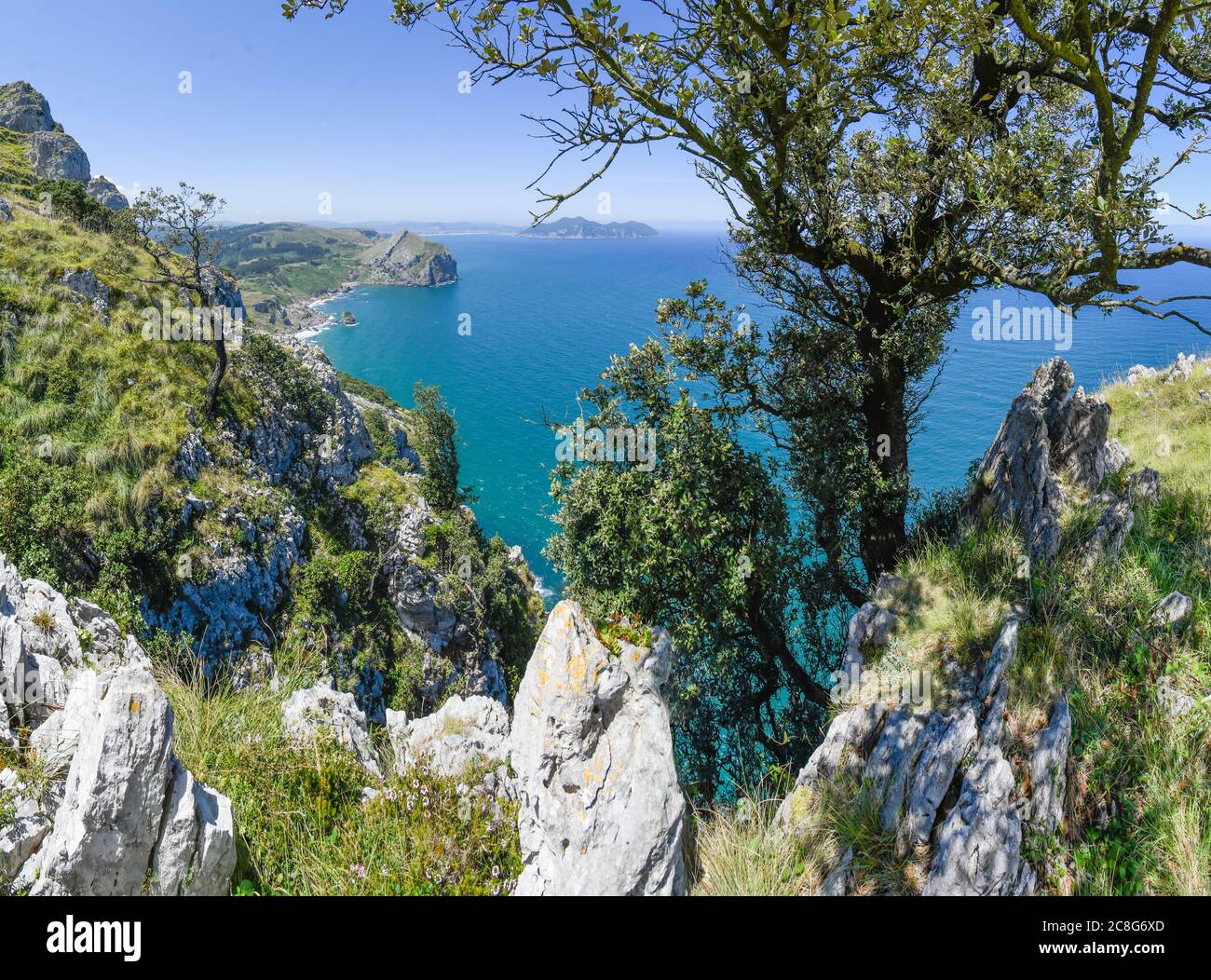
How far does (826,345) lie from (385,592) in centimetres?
3671

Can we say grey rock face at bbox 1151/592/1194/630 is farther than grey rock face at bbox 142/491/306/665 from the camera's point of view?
No

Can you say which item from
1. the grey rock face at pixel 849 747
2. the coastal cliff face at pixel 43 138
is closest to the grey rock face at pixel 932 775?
the grey rock face at pixel 849 747

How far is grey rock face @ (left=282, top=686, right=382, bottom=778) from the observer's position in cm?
652

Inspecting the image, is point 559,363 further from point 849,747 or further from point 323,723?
point 849,747

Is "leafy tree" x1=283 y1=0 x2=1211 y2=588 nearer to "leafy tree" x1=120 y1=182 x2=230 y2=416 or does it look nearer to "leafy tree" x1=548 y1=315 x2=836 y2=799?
"leafy tree" x1=548 y1=315 x2=836 y2=799

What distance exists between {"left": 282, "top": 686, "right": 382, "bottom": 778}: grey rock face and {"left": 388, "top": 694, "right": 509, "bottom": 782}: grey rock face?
360 mm

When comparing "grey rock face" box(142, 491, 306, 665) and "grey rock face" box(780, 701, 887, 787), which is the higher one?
"grey rock face" box(780, 701, 887, 787)

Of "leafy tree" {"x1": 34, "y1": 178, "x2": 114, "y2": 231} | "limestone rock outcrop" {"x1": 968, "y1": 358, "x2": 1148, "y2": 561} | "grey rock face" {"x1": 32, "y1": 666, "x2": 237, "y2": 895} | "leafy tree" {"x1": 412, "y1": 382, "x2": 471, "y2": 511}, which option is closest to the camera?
"grey rock face" {"x1": 32, "y1": 666, "x2": 237, "y2": 895}

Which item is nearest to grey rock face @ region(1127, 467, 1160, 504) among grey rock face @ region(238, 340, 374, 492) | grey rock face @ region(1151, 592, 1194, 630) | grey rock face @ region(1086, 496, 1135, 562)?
grey rock face @ region(1086, 496, 1135, 562)

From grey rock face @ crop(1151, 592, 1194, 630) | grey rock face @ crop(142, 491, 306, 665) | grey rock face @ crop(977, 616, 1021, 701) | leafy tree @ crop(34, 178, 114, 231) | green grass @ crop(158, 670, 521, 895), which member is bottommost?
grey rock face @ crop(142, 491, 306, 665)

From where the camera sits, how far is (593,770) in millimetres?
6359

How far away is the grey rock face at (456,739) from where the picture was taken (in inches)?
272

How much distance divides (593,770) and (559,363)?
116878 mm

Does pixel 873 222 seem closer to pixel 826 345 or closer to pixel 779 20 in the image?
pixel 826 345
